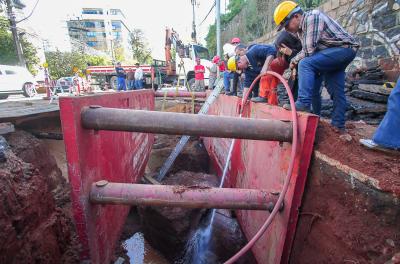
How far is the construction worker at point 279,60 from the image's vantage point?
11.9 ft

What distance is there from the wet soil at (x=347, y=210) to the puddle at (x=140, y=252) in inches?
75.7

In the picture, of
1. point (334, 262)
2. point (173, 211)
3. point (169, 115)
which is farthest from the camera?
point (173, 211)

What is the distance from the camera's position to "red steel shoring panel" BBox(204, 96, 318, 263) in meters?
1.94

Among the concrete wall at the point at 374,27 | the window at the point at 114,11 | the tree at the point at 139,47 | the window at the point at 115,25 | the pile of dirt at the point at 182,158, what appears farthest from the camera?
the window at the point at 114,11

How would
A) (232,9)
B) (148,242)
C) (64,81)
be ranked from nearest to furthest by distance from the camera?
(148,242) < (64,81) < (232,9)

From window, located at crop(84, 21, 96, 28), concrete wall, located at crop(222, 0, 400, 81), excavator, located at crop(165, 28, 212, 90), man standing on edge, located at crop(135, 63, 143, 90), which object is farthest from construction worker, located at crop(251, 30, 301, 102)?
window, located at crop(84, 21, 96, 28)

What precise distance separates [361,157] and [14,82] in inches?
741

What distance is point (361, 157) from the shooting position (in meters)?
1.73

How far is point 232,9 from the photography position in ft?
62.2

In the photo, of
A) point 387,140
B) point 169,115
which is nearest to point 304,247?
point 387,140

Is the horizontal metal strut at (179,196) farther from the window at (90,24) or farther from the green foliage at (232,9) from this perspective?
the window at (90,24)

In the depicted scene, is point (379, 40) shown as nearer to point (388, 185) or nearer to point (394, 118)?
point (394, 118)

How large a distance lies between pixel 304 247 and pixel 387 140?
1.01 meters

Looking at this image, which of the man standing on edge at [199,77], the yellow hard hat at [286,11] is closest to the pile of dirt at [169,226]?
the yellow hard hat at [286,11]
